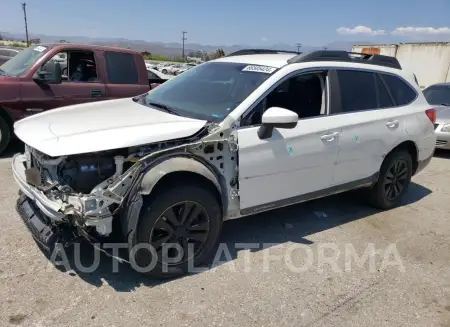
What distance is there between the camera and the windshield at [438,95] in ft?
31.5

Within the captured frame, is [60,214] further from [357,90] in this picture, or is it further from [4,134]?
[4,134]

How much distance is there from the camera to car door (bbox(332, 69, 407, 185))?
4.18 meters

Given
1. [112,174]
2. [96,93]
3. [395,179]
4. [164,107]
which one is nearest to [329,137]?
[395,179]

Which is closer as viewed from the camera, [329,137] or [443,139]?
[329,137]

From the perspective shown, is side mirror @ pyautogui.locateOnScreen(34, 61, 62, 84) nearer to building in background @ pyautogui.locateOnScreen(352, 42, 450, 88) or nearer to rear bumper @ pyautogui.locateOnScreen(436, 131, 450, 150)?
rear bumper @ pyautogui.locateOnScreen(436, 131, 450, 150)

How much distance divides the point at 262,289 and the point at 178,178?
1.10 metres

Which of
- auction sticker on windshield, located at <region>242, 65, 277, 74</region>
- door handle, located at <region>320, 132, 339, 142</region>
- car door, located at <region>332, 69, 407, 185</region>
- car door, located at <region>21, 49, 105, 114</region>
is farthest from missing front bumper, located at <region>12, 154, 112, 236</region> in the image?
car door, located at <region>21, 49, 105, 114</region>

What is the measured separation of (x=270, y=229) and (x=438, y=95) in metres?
7.68

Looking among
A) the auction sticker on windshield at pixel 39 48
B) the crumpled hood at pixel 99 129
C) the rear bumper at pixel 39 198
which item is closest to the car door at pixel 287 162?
the crumpled hood at pixel 99 129

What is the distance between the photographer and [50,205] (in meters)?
2.82

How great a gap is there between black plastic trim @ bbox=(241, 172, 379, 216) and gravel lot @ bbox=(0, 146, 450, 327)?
1.38 ft

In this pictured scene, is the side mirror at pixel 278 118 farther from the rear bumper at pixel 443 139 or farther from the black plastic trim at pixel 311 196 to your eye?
the rear bumper at pixel 443 139

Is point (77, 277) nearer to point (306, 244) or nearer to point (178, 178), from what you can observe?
point (178, 178)

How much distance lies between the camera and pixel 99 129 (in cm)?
305
